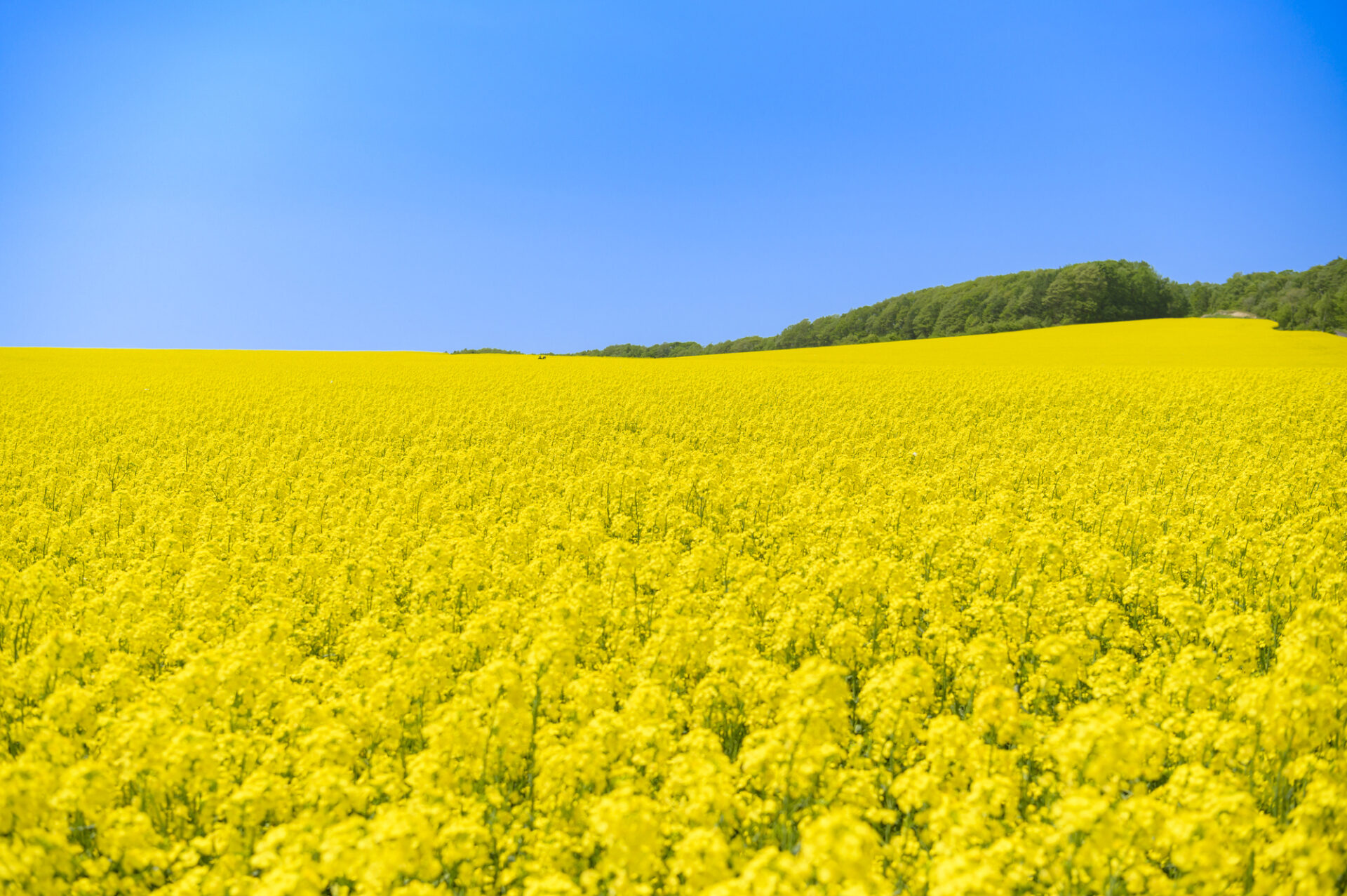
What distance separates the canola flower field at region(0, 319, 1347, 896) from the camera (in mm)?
5074

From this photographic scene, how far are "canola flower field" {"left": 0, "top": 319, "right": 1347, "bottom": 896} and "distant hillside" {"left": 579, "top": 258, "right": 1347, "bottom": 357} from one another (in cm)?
8001

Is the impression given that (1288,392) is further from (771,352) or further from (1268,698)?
(771,352)

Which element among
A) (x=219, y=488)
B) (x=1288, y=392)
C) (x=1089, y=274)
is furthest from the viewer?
(x=1089, y=274)

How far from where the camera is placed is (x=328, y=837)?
4785mm

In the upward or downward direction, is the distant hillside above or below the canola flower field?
above

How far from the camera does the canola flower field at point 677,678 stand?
5074mm

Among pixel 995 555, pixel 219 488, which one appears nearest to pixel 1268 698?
pixel 995 555

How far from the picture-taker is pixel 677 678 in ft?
27.7

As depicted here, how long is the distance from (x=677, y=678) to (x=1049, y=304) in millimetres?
110656

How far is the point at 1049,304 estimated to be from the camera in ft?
335

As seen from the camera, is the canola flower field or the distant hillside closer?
the canola flower field

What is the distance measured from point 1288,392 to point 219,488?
43.9m

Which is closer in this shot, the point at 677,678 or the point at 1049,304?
the point at 677,678

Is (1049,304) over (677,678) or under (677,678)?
over
